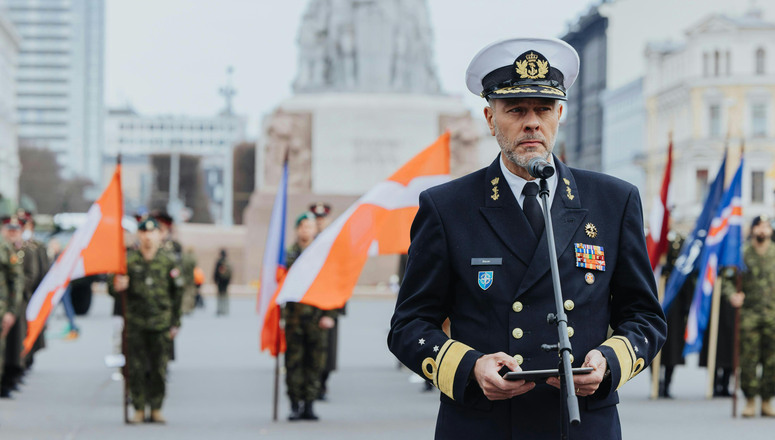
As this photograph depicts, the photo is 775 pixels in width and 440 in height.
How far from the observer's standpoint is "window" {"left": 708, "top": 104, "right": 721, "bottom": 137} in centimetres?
7531

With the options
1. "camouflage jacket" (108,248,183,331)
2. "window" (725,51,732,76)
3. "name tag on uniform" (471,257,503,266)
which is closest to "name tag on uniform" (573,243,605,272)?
"name tag on uniform" (471,257,503,266)

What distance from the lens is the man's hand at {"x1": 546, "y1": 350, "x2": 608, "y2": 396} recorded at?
10.5 feet

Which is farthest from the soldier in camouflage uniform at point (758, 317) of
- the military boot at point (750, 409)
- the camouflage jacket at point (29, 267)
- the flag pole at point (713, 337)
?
the camouflage jacket at point (29, 267)

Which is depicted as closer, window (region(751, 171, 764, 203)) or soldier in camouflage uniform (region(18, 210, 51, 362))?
soldier in camouflage uniform (region(18, 210, 51, 362))

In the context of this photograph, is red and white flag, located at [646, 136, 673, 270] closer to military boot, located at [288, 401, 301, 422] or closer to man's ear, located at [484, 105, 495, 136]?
military boot, located at [288, 401, 301, 422]

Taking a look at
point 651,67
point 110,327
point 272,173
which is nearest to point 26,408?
point 110,327

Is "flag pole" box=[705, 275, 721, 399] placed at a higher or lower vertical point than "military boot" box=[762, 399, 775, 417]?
higher

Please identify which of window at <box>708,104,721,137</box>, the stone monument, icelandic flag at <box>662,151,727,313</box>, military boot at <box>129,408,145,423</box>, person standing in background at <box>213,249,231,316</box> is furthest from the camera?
window at <box>708,104,721,137</box>

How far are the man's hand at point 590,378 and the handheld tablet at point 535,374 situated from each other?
0.02m

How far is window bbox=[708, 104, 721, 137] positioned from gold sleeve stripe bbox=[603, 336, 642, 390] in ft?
244

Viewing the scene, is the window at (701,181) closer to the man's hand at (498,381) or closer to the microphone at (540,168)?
the microphone at (540,168)

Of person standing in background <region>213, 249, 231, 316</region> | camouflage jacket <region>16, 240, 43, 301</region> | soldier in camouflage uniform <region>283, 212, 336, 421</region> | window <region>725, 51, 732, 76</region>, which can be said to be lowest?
person standing in background <region>213, 249, 231, 316</region>

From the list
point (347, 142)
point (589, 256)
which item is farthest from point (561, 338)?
point (347, 142)

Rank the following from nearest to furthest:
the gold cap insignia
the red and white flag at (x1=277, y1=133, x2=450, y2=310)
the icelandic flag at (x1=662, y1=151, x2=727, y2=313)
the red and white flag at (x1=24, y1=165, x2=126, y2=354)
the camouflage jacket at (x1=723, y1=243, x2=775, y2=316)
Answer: the gold cap insignia
the red and white flag at (x1=277, y1=133, x2=450, y2=310)
the red and white flag at (x1=24, y1=165, x2=126, y2=354)
the camouflage jacket at (x1=723, y1=243, x2=775, y2=316)
the icelandic flag at (x1=662, y1=151, x2=727, y2=313)
